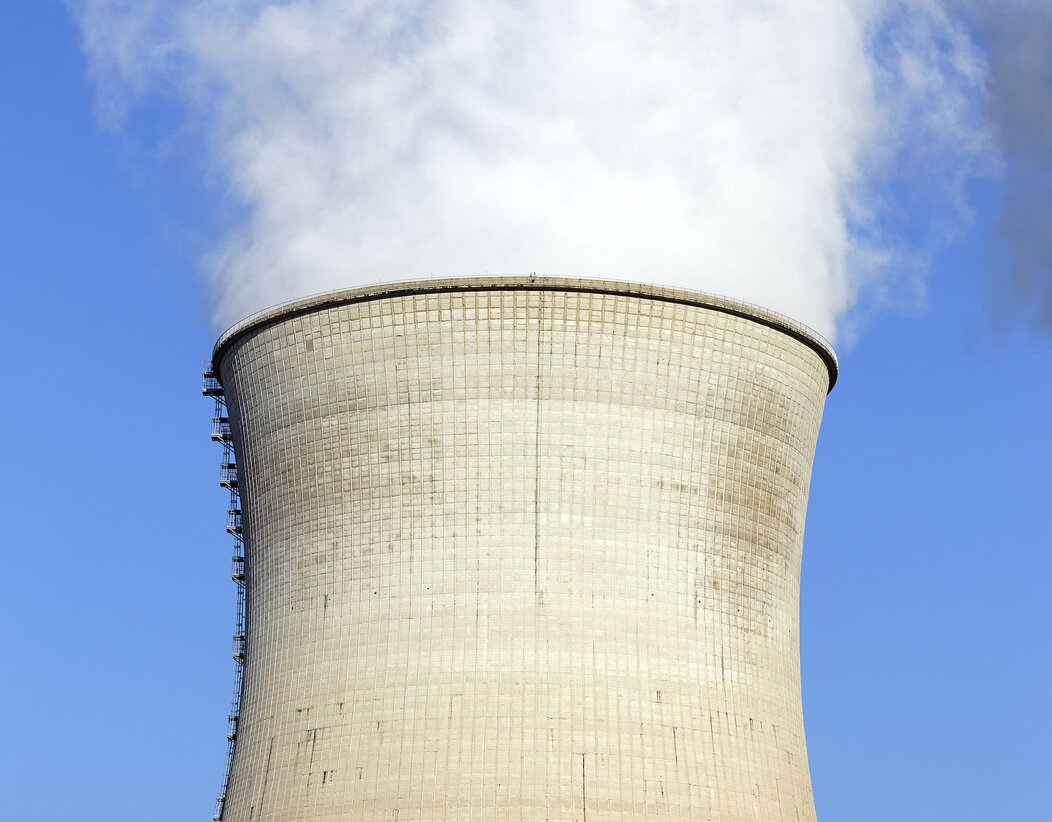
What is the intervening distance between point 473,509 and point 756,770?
16.1ft

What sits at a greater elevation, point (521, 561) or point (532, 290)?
point (532, 290)

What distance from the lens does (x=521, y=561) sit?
21750 millimetres

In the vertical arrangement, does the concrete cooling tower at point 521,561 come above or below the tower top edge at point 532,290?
below

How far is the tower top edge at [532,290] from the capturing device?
73.4 feet

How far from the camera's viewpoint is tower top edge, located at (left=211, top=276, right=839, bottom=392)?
22.4m

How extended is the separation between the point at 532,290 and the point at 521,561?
3.56 metres

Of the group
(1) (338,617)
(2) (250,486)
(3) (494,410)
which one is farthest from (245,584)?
(3) (494,410)

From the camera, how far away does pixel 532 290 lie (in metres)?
22.4

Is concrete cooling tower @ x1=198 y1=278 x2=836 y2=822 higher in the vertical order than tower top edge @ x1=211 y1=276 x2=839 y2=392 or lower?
lower

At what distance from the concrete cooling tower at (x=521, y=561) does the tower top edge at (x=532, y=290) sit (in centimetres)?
4

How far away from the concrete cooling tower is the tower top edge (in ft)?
0.12

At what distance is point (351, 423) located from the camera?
2277 centimetres

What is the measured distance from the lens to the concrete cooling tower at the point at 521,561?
21125 mm

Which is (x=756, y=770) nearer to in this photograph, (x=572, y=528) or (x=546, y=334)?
(x=572, y=528)
